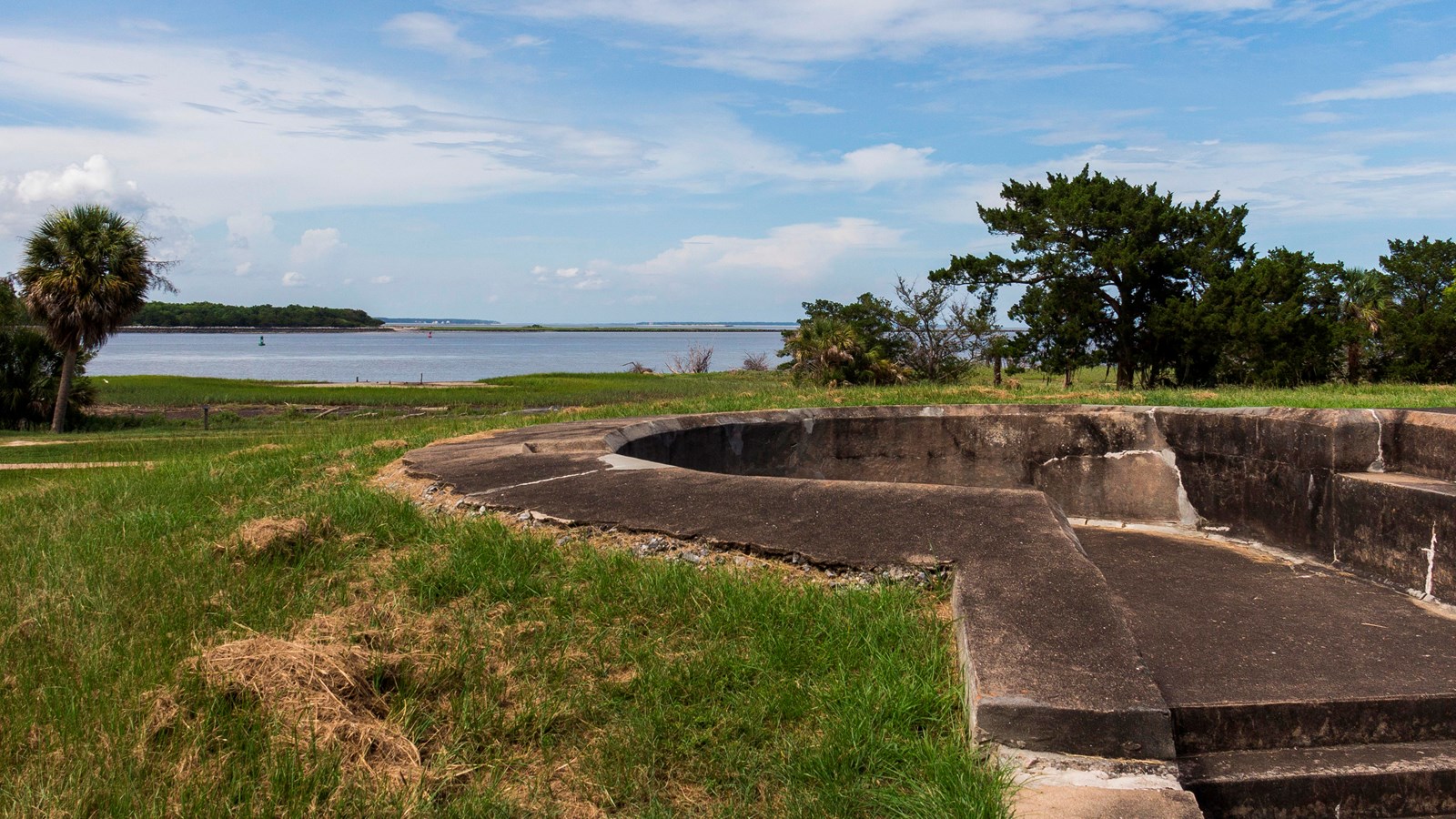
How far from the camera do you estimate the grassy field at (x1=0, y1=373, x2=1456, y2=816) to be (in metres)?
2.51

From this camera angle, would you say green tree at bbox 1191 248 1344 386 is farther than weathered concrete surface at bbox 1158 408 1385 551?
Yes

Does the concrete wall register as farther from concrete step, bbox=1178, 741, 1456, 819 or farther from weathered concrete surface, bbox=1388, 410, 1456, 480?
concrete step, bbox=1178, 741, 1456, 819

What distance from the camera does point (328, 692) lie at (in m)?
2.88

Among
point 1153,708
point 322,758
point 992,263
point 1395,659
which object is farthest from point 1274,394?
point 992,263

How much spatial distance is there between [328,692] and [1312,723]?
334 centimetres

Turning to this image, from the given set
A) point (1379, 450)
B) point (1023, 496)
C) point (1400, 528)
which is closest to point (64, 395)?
point (1023, 496)

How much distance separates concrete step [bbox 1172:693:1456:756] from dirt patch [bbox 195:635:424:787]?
258cm

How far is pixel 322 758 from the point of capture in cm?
259

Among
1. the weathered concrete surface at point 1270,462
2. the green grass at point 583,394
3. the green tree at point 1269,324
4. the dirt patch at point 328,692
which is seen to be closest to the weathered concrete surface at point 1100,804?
the dirt patch at point 328,692

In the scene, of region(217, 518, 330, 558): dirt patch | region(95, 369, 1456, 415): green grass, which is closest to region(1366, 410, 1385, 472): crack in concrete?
region(95, 369, 1456, 415): green grass

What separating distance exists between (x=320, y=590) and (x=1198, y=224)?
26.1 m

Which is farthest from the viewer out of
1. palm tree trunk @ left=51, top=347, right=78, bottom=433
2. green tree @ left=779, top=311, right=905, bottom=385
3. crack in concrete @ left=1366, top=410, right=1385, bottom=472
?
palm tree trunk @ left=51, top=347, right=78, bottom=433

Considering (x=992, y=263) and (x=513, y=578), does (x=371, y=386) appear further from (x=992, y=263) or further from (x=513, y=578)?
(x=513, y=578)

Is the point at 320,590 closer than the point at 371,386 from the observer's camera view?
Yes
